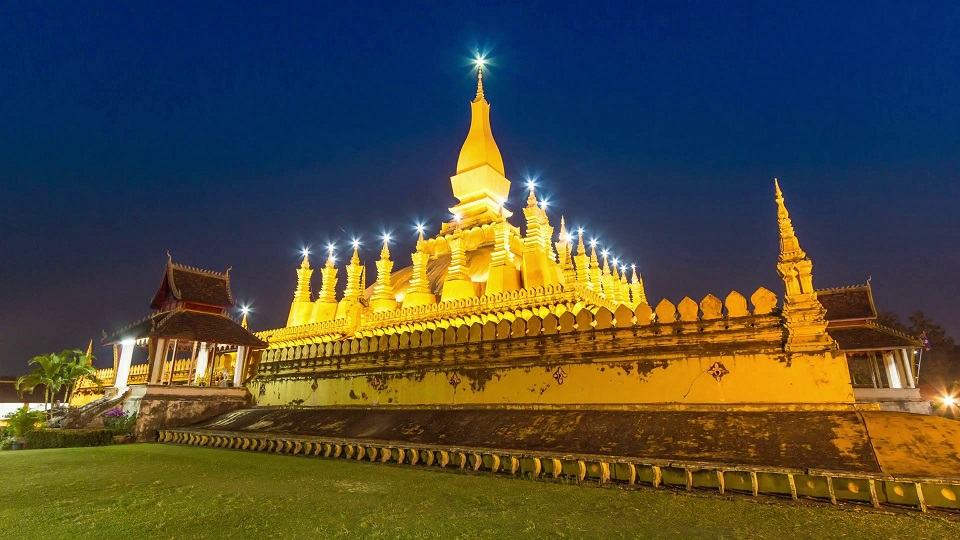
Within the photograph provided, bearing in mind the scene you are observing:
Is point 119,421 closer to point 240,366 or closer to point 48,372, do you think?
point 240,366

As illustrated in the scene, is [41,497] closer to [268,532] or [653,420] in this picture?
[268,532]

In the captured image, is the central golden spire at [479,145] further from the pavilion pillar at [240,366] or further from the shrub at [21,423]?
the shrub at [21,423]

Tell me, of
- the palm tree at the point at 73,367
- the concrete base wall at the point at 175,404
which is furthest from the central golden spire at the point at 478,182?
the palm tree at the point at 73,367

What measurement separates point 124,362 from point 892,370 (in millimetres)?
33713

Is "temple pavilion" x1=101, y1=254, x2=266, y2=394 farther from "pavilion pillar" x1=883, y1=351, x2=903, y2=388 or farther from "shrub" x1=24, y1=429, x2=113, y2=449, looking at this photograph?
"pavilion pillar" x1=883, y1=351, x2=903, y2=388

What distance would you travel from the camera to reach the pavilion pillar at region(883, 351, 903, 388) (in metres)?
20.2

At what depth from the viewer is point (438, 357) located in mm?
11789

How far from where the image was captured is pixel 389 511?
17.0 ft

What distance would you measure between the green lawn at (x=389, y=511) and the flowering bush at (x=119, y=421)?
701 centimetres

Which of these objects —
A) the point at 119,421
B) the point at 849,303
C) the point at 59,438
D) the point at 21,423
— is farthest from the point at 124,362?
the point at 849,303

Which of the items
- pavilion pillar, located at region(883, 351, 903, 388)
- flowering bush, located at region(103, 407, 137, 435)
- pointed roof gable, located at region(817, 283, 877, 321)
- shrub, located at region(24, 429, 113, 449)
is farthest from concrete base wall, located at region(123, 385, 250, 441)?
pavilion pillar, located at region(883, 351, 903, 388)

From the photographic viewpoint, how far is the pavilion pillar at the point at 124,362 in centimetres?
1999

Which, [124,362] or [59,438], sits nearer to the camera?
[59,438]

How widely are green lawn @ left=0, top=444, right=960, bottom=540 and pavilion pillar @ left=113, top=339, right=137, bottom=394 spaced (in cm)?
1412
